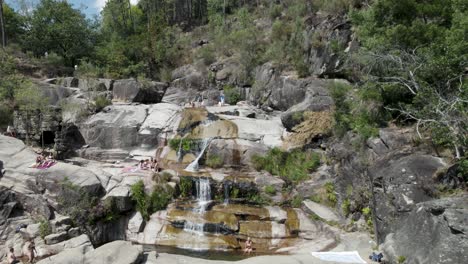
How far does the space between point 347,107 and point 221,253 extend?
1175cm

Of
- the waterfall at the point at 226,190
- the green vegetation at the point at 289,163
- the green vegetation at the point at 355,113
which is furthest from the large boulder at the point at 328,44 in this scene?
the waterfall at the point at 226,190

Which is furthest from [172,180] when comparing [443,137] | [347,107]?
[443,137]

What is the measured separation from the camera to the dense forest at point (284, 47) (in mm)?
15734

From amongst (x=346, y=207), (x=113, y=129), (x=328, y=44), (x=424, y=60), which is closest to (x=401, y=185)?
(x=346, y=207)

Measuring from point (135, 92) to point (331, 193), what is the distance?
20471 millimetres

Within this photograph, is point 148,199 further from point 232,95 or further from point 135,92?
point 232,95

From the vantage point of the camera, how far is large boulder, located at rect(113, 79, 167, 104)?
111 ft

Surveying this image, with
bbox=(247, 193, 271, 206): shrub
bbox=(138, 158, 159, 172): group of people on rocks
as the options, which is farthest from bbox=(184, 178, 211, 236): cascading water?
bbox=(138, 158, 159, 172): group of people on rocks

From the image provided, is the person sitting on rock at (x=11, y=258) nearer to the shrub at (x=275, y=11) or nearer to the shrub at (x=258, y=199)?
the shrub at (x=258, y=199)

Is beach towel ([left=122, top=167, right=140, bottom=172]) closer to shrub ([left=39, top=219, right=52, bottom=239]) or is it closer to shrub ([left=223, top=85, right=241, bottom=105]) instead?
shrub ([left=39, top=219, right=52, bottom=239])

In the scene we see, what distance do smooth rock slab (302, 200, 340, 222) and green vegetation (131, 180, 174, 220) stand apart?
24.6ft

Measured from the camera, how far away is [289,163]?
2350cm

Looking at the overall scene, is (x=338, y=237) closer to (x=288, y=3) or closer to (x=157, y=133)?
(x=157, y=133)

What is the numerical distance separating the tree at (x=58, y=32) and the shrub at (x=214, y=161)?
2783 cm
